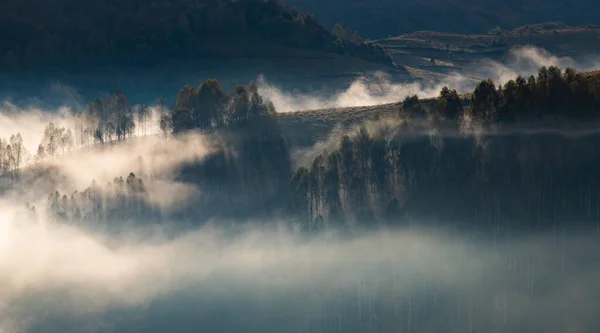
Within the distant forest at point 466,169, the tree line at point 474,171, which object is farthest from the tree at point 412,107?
the tree line at point 474,171

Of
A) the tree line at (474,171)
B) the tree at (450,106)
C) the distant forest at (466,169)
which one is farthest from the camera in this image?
the tree at (450,106)

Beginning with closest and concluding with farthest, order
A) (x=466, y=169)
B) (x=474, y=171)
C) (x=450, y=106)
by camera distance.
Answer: (x=474, y=171), (x=466, y=169), (x=450, y=106)

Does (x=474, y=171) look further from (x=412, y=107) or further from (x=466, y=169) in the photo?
(x=412, y=107)

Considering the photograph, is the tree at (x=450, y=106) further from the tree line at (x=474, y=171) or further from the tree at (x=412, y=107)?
the tree at (x=412, y=107)

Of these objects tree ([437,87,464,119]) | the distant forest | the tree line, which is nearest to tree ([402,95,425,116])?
the distant forest

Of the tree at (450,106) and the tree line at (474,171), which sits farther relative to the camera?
the tree at (450,106)

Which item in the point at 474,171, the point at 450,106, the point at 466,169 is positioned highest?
the point at 450,106

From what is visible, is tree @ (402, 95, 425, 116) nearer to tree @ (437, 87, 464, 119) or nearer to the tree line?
the tree line

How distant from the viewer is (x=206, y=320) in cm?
17812

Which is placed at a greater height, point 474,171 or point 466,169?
point 466,169

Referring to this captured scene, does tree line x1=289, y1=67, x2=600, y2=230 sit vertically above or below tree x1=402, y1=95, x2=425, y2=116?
below

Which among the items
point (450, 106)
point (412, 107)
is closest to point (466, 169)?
point (450, 106)

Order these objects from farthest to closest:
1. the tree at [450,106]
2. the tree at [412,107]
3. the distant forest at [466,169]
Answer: the tree at [412,107] < the tree at [450,106] < the distant forest at [466,169]

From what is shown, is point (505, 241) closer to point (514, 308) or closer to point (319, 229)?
point (514, 308)
